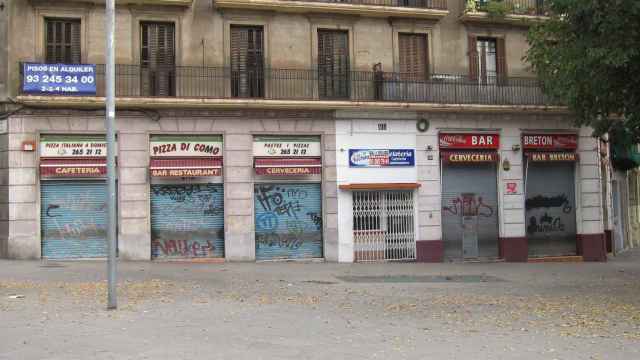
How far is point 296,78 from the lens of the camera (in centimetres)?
2108

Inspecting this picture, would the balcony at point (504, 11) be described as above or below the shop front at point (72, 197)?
above

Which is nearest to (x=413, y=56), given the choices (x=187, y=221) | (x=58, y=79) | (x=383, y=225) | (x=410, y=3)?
(x=410, y=3)

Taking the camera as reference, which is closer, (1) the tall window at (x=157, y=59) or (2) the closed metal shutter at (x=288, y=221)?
(1) the tall window at (x=157, y=59)

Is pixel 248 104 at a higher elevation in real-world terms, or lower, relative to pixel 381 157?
higher

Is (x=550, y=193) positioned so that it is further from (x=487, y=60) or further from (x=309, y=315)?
(x=309, y=315)

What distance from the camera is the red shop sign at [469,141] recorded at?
2219 cm

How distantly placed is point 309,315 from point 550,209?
1507 centimetres

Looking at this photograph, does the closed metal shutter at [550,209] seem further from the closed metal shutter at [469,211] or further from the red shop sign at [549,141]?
the closed metal shutter at [469,211]

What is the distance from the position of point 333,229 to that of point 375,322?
35.4 ft

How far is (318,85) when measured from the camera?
21.3 metres

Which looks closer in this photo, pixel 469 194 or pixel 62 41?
pixel 62 41

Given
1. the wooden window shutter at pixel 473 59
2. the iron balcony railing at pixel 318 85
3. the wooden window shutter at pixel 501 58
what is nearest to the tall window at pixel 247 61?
the iron balcony railing at pixel 318 85

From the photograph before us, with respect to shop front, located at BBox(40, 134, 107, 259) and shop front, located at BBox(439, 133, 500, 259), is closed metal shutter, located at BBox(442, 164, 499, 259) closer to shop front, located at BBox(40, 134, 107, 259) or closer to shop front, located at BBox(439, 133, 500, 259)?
shop front, located at BBox(439, 133, 500, 259)

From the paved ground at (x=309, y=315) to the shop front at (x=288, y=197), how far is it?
9.87 feet
